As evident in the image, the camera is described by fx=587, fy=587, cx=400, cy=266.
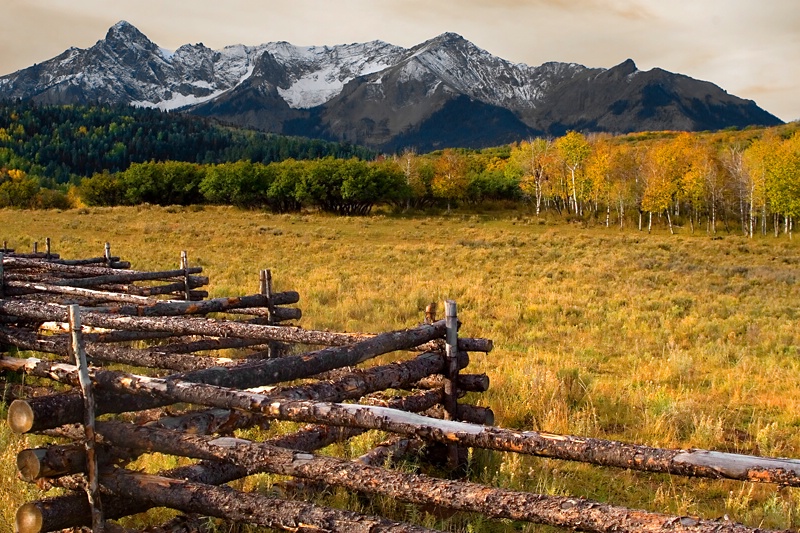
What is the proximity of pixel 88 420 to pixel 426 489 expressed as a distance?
1968mm

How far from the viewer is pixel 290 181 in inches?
2923

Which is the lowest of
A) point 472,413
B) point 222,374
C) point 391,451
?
point 391,451

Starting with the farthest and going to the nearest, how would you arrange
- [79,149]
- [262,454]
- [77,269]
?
[79,149] → [77,269] → [262,454]

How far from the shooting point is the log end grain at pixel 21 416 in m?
3.13

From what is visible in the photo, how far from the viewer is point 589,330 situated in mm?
13453

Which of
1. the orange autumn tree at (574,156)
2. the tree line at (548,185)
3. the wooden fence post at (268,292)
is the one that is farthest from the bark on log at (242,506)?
the orange autumn tree at (574,156)

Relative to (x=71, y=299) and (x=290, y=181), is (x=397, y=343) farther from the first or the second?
(x=290, y=181)

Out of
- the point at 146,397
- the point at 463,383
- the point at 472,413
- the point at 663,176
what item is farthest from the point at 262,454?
the point at 663,176

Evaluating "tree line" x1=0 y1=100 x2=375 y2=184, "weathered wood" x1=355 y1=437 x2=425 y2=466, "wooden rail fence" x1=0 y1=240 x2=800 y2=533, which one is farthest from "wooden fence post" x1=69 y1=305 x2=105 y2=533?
"tree line" x1=0 y1=100 x2=375 y2=184

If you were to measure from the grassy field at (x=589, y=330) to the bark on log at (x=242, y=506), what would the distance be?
4.55 ft

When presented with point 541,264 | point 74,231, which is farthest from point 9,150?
point 541,264

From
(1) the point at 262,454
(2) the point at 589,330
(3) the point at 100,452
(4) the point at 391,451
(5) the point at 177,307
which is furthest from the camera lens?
(2) the point at 589,330

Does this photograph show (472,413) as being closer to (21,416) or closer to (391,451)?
(391,451)

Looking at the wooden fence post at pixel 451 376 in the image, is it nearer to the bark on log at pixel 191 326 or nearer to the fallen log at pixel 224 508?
the bark on log at pixel 191 326
